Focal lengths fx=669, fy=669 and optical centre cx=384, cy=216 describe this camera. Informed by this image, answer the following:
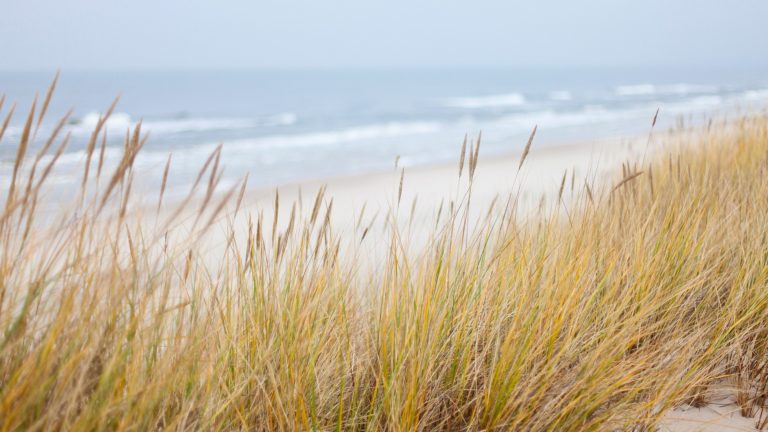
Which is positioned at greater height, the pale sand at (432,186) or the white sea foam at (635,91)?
the white sea foam at (635,91)

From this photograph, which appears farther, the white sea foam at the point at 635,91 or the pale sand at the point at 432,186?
the white sea foam at the point at 635,91

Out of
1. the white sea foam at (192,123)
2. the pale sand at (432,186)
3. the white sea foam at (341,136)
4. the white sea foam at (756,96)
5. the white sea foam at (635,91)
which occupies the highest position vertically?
the white sea foam at (635,91)

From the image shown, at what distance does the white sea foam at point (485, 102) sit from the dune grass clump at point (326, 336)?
25286 millimetres

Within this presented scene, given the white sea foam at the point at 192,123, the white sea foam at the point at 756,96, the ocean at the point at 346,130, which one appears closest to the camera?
the ocean at the point at 346,130

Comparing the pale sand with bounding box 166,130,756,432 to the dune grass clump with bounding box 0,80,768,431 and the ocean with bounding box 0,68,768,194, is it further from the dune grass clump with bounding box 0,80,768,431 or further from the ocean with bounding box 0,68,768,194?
the dune grass clump with bounding box 0,80,768,431

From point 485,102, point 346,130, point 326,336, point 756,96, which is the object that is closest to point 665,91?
point 756,96

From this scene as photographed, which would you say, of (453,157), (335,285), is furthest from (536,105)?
(335,285)

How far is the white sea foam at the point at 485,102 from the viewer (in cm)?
2808

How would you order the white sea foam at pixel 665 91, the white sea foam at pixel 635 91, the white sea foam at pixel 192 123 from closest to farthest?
the white sea foam at pixel 192 123, the white sea foam at pixel 665 91, the white sea foam at pixel 635 91

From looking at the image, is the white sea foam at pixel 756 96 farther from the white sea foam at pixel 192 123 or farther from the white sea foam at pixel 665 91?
the white sea foam at pixel 192 123

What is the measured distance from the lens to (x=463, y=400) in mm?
1790

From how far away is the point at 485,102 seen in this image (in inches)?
1211

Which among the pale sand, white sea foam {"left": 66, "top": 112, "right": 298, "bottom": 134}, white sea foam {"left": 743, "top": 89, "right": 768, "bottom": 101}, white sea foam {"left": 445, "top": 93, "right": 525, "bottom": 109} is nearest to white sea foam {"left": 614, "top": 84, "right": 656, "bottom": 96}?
white sea foam {"left": 445, "top": 93, "right": 525, "bottom": 109}

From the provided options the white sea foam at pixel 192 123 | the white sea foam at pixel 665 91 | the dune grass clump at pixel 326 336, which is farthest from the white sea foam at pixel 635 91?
the dune grass clump at pixel 326 336
